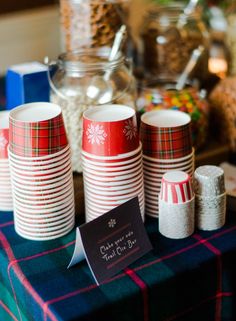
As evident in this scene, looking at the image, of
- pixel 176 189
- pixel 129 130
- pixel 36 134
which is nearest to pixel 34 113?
pixel 36 134

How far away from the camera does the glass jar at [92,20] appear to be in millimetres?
1330

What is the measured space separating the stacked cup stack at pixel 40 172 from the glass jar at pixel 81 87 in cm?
14

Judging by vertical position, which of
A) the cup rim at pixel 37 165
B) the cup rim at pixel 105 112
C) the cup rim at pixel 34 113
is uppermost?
the cup rim at pixel 34 113

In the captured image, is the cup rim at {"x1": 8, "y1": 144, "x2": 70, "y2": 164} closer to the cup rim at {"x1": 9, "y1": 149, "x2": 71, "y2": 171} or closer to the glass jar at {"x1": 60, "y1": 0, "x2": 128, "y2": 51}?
the cup rim at {"x1": 9, "y1": 149, "x2": 71, "y2": 171}

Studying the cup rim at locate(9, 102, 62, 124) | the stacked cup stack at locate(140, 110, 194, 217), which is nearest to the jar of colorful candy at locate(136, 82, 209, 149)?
the stacked cup stack at locate(140, 110, 194, 217)

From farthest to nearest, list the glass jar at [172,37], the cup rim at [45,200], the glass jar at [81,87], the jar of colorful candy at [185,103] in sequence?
the glass jar at [172,37]
the jar of colorful candy at [185,103]
the glass jar at [81,87]
the cup rim at [45,200]

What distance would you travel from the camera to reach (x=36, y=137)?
3.09ft

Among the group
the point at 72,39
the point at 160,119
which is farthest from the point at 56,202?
the point at 72,39

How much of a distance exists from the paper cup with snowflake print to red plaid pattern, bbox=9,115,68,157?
0.05m

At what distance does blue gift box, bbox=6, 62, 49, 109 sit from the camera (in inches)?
46.6

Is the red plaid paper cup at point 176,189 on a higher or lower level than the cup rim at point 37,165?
lower

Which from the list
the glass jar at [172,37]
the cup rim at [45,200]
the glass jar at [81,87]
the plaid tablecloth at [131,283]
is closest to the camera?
the plaid tablecloth at [131,283]

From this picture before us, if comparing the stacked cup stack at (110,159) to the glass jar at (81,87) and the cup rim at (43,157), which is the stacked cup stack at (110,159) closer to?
the cup rim at (43,157)

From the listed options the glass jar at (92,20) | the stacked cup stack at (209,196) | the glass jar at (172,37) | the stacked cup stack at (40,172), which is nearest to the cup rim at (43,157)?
the stacked cup stack at (40,172)
